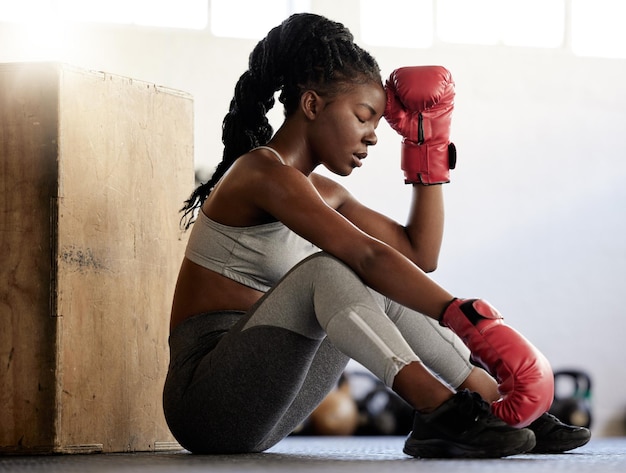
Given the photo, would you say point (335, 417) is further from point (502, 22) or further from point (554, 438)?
point (554, 438)

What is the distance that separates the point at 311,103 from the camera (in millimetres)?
1982

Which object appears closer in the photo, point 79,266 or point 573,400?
point 79,266

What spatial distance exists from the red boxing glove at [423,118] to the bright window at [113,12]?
360 cm

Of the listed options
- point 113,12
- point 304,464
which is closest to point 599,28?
point 113,12

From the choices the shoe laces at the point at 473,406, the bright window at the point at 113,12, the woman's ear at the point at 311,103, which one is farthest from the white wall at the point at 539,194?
the shoe laces at the point at 473,406

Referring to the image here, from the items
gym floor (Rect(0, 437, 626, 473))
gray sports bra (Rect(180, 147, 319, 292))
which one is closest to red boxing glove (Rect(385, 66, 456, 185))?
gray sports bra (Rect(180, 147, 319, 292))

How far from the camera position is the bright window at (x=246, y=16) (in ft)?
18.4

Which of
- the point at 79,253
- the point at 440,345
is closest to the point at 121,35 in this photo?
the point at 79,253

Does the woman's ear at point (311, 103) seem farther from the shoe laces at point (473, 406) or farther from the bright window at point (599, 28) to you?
the bright window at point (599, 28)

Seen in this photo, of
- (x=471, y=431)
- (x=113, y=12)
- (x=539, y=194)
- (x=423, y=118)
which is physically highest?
(x=113, y=12)

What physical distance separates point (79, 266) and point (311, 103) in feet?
2.10

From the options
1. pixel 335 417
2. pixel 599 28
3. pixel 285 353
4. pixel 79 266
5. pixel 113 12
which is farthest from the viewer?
pixel 599 28

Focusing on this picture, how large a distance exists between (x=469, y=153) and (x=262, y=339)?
4.42 m

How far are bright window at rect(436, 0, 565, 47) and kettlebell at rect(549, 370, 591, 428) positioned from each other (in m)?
2.10
